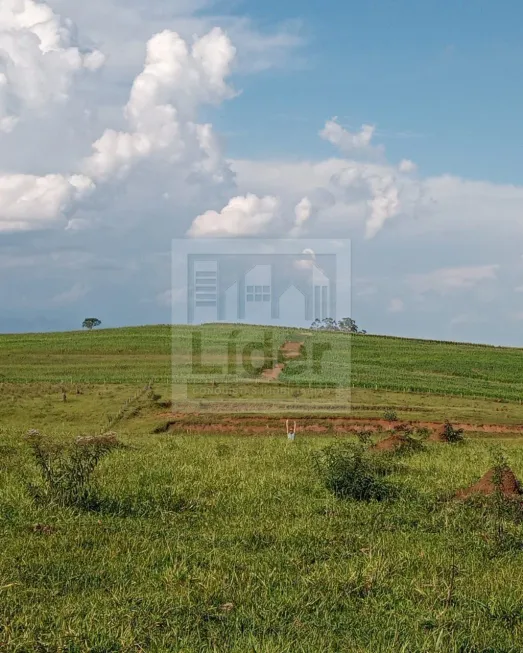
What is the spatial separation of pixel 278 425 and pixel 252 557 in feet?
62.6

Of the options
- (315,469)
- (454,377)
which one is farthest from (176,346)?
(315,469)

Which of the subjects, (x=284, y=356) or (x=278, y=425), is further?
(x=284, y=356)

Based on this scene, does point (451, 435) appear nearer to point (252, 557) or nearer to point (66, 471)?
point (66, 471)

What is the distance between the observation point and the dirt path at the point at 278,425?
26875mm

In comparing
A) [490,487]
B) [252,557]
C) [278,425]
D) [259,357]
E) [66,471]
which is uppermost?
[259,357]

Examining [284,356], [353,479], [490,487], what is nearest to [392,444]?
[490,487]

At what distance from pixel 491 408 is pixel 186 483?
2658 centimetres

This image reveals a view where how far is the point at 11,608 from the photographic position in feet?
22.0

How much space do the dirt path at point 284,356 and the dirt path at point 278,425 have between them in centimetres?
1262

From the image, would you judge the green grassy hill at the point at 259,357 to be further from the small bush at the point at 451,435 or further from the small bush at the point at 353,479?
the small bush at the point at 353,479

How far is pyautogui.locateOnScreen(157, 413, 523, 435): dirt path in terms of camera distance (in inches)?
1058

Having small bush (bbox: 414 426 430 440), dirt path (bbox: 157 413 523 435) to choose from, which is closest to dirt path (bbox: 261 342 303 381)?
dirt path (bbox: 157 413 523 435)

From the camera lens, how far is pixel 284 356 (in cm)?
5238

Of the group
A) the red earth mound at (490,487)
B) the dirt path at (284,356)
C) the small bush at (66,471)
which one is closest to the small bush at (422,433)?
the red earth mound at (490,487)
